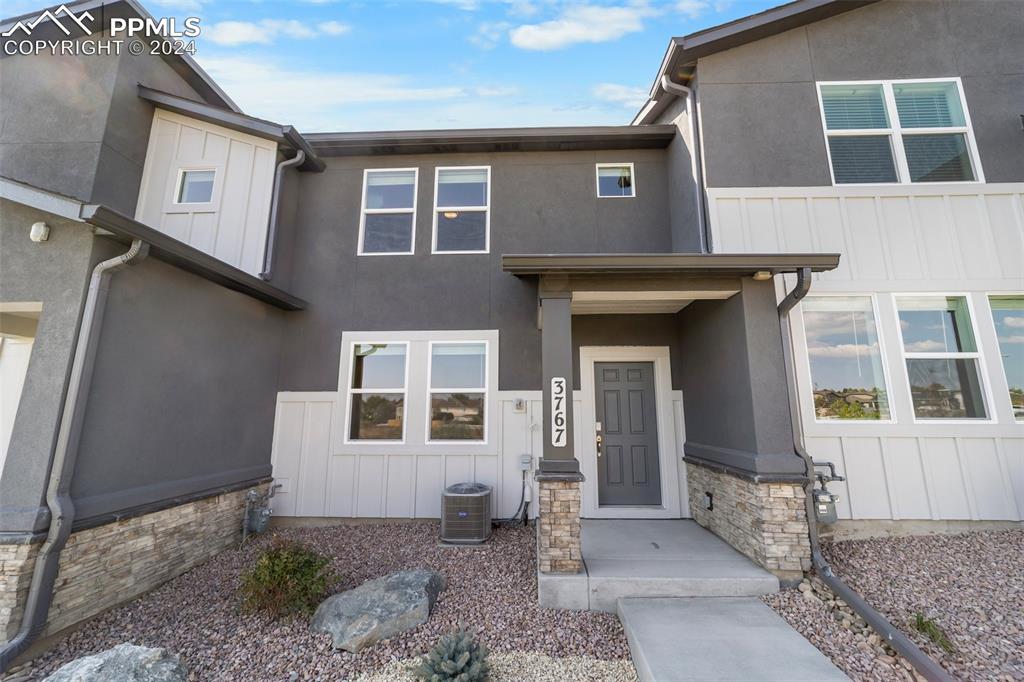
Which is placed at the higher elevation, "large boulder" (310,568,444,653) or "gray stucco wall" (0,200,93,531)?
"gray stucco wall" (0,200,93,531)

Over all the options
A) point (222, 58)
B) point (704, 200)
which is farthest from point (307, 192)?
point (704, 200)

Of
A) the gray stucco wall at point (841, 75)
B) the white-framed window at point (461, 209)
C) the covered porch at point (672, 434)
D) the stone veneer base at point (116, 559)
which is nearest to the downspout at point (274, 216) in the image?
the white-framed window at point (461, 209)

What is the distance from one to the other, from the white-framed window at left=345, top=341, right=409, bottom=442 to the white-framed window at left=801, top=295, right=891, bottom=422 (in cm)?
530

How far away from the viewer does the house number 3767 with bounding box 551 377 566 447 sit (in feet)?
13.2

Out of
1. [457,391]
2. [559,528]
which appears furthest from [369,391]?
[559,528]

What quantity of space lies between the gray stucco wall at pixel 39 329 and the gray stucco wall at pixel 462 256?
2711 millimetres

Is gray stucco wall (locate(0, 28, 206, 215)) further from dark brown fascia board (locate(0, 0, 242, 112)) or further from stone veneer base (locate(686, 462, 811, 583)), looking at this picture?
stone veneer base (locate(686, 462, 811, 583))

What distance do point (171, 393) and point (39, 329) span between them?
45.3 inches

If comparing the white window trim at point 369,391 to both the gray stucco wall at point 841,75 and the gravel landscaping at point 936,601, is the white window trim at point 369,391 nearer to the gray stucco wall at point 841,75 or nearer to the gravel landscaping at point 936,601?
the gravel landscaping at point 936,601

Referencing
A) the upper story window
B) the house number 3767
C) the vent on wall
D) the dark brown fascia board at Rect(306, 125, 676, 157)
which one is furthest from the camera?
the upper story window

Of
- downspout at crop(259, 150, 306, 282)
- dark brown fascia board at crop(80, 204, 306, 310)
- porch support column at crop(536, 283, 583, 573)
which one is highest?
downspout at crop(259, 150, 306, 282)

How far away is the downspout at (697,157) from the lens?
522 cm

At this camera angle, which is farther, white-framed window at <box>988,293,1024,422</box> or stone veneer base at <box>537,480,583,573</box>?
white-framed window at <box>988,293,1024,422</box>

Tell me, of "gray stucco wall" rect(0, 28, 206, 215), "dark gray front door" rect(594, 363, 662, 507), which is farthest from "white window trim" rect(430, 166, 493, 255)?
"gray stucco wall" rect(0, 28, 206, 215)
